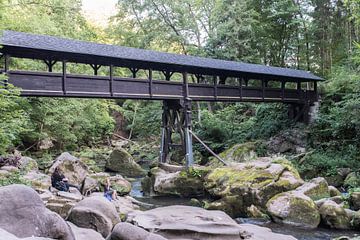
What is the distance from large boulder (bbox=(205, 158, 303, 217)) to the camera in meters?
11.5

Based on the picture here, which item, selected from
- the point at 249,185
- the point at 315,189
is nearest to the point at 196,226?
the point at 249,185

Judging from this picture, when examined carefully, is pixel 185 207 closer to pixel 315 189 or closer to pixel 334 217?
pixel 334 217

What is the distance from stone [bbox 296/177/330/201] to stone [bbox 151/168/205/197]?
4001mm

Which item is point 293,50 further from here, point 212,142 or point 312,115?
point 212,142

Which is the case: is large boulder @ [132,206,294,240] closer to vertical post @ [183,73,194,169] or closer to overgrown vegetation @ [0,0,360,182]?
vertical post @ [183,73,194,169]

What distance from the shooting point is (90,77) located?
13.8 m

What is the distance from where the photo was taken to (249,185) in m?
11.8

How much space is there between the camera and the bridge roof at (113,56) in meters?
Answer: 11.8

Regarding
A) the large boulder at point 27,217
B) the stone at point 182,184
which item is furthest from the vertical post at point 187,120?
the large boulder at point 27,217

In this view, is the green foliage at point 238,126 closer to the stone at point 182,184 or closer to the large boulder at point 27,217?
the stone at point 182,184

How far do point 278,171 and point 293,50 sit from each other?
63.6 feet

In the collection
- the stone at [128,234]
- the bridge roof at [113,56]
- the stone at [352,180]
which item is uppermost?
the bridge roof at [113,56]

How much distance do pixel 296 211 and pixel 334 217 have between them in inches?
38.6

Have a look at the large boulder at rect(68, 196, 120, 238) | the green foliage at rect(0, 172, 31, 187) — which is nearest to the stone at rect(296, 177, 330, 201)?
the large boulder at rect(68, 196, 120, 238)
